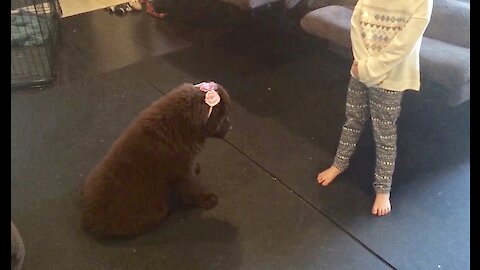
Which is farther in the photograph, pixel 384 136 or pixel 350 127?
pixel 350 127

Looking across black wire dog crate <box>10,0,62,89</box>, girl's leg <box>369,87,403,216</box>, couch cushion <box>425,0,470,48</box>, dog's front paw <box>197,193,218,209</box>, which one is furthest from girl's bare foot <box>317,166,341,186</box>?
black wire dog crate <box>10,0,62,89</box>

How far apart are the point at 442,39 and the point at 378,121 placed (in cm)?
59

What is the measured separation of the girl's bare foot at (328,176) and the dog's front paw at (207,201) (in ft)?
1.30

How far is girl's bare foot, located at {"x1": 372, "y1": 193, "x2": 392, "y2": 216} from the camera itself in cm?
186

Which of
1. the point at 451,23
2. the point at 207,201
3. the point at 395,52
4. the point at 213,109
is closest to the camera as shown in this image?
the point at 395,52

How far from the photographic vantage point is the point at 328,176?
1.98 meters

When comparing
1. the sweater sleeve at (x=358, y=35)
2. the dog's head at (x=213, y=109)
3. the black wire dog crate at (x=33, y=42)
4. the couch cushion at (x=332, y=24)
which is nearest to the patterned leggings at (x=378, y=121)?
the sweater sleeve at (x=358, y=35)

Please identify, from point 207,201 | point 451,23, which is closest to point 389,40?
point 451,23

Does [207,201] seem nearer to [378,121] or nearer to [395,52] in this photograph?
[378,121]

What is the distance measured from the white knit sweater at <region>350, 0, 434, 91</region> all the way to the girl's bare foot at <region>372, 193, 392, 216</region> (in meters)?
0.40

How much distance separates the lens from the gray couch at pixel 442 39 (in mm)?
1825

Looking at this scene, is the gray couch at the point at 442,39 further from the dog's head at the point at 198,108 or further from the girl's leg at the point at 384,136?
the dog's head at the point at 198,108

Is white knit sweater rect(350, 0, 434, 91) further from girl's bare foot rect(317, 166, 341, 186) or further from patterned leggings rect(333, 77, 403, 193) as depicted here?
girl's bare foot rect(317, 166, 341, 186)
